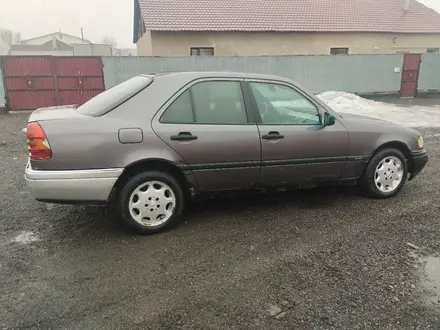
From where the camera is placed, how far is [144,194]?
355cm

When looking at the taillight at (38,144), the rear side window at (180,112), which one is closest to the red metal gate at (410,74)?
the rear side window at (180,112)

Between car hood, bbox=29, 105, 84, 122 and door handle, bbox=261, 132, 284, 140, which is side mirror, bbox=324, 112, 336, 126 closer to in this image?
door handle, bbox=261, 132, 284, 140

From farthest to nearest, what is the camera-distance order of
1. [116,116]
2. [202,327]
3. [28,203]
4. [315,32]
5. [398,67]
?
[315,32] → [398,67] → [28,203] → [116,116] → [202,327]

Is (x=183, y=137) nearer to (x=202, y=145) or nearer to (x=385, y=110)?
(x=202, y=145)

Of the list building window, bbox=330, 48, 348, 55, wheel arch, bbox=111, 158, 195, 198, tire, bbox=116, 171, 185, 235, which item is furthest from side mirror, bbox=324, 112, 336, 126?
building window, bbox=330, 48, 348, 55

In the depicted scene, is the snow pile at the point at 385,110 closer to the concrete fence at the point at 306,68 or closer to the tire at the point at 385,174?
the concrete fence at the point at 306,68

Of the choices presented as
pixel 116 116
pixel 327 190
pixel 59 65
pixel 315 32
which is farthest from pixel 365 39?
pixel 116 116

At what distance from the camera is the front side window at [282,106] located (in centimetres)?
394

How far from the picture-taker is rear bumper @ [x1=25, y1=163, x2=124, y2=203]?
3246 millimetres

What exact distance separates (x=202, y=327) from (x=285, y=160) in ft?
6.92

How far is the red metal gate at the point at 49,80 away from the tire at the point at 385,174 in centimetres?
1286

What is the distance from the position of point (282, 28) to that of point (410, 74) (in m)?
7.10

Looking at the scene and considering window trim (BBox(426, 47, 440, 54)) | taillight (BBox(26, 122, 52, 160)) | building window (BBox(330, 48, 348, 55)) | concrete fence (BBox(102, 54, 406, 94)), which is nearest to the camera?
taillight (BBox(26, 122, 52, 160))

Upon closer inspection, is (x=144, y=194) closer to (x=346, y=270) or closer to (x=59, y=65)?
(x=346, y=270)
